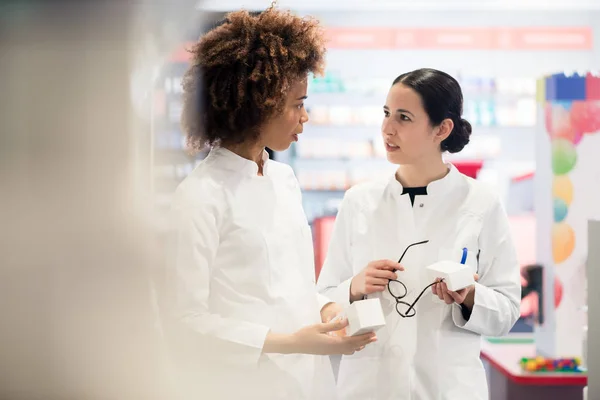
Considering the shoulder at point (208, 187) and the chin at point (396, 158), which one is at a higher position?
the chin at point (396, 158)

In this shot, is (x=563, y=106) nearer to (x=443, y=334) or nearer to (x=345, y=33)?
(x=443, y=334)

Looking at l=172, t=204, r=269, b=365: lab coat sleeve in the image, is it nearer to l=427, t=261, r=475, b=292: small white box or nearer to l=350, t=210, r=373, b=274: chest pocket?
l=427, t=261, r=475, b=292: small white box

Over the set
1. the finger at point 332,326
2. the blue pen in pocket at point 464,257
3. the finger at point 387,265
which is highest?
the blue pen in pocket at point 464,257

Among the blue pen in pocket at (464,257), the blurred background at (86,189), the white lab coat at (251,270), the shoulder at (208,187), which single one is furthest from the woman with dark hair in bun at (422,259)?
the blurred background at (86,189)

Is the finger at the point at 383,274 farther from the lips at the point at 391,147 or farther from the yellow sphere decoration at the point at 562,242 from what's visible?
the yellow sphere decoration at the point at 562,242

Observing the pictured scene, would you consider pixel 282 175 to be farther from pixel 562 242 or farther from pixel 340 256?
pixel 562 242

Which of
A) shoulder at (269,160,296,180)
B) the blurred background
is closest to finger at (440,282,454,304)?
shoulder at (269,160,296,180)

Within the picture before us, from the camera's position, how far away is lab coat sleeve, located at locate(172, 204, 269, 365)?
0.81 m

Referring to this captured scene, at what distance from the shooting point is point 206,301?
887 mm

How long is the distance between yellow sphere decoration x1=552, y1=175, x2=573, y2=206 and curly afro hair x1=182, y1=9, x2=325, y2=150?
7.54 ft

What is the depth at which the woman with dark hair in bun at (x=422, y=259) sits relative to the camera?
4.82 feet

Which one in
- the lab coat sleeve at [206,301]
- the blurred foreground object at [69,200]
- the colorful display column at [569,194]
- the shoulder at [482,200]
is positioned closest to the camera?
the blurred foreground object at [69,200]

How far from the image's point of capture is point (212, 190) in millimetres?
963

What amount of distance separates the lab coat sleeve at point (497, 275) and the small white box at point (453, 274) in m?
0.15
